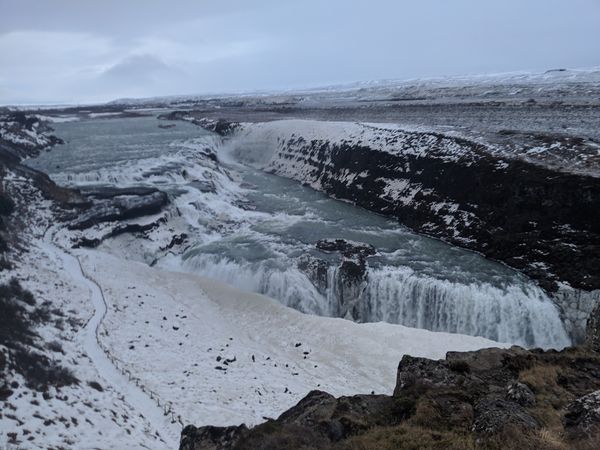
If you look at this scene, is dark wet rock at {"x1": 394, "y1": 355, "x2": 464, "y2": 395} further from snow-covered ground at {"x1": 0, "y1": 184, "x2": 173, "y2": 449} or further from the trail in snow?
snow-covered ground at {"x1": 0, "y1": 184, "x2": 173, "y2": 449}

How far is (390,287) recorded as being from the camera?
2248cm

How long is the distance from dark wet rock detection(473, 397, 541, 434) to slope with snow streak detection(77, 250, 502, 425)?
7.73 meters

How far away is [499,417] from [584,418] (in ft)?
4.35

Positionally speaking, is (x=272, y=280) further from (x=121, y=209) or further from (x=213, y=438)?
(x=213, y=438)

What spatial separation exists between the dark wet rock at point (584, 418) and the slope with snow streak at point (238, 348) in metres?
8.74

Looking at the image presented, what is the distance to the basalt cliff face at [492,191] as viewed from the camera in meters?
22.5

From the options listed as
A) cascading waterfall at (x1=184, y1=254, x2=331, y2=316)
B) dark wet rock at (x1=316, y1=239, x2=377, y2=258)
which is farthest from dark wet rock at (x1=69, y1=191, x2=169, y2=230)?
dark wet rock at (x1=316, y1=239, x2=377, y2=258)

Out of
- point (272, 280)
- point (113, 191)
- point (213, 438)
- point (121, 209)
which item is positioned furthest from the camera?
point (113, 191)

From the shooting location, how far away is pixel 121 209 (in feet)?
106

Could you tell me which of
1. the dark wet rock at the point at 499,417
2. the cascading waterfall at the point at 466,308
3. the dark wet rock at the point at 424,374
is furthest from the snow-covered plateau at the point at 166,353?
the dark wet rock at the point at 499,417

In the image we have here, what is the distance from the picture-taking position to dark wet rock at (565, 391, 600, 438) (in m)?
6.91

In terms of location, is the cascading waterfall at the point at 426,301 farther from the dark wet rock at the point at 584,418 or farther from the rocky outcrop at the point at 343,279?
the dark wet rock at the point at 584,418

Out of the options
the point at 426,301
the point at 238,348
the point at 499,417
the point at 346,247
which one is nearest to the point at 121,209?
the point at 346,247

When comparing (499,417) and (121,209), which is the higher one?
(121,209)
